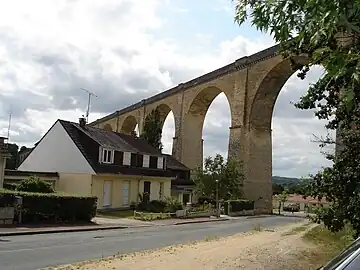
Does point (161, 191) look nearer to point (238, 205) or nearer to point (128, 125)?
point (238, 205)

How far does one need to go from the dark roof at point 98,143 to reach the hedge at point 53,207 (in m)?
9.89

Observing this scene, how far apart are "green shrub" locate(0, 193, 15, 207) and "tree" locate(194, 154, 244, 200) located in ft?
99.3

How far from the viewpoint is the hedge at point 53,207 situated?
24953 millimetres

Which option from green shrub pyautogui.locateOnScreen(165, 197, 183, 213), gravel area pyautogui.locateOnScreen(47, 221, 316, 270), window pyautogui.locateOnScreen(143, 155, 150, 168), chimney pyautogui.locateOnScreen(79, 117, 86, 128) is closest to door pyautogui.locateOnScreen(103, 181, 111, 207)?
green shrub pyautogui.locateOnScreen(165, 197, 183, 213)

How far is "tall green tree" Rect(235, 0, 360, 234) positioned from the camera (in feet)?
16.2

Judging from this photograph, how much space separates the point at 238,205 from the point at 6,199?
31390mm

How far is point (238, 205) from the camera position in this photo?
51531 mm

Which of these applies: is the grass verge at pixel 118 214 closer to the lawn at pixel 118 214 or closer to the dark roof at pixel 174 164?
the lawn at pixel 118 214

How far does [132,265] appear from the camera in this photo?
463 inches

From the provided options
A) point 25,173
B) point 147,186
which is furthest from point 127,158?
point 25,173

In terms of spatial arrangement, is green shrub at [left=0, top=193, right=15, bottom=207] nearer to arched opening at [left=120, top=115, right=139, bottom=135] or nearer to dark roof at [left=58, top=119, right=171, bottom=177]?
dark roof at [left=58, top=119, right=171, bottom=177]

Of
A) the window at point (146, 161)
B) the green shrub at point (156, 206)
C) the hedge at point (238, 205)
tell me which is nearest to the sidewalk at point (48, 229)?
the green shrub at point (156, 206)

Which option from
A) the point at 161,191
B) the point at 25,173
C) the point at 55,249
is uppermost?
the point at 25,173

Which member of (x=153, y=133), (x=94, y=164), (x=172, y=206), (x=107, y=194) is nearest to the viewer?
(x=94, y=164)
